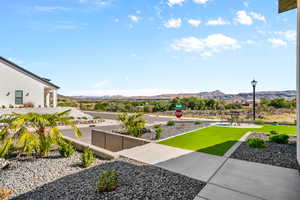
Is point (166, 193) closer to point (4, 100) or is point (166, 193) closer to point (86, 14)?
point (86, 14)

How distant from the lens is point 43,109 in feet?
53.3

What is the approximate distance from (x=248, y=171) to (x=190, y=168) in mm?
1278

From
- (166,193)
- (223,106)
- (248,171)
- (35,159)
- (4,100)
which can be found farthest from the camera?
(223,106)

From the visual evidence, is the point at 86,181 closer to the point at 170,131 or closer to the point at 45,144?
the point at 45,144

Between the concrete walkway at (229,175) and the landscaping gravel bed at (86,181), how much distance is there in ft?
0.94

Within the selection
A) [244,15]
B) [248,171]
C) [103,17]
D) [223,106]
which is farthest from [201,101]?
[248,171]

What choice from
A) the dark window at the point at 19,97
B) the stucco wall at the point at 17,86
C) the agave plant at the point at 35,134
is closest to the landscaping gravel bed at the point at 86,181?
the agave plant at the point at 35,134

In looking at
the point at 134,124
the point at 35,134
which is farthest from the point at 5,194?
the point at 134,124

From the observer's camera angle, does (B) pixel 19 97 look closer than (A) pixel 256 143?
No

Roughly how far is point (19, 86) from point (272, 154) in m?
21.5

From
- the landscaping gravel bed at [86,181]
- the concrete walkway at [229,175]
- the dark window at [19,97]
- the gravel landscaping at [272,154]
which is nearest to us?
the concrete walkway at [229,175]

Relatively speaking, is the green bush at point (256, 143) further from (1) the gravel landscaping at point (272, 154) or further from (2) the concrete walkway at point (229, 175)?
(2) the concrete walkway at point (229, 175)

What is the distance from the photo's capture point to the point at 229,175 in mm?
3418

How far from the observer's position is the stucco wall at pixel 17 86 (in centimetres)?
1583
